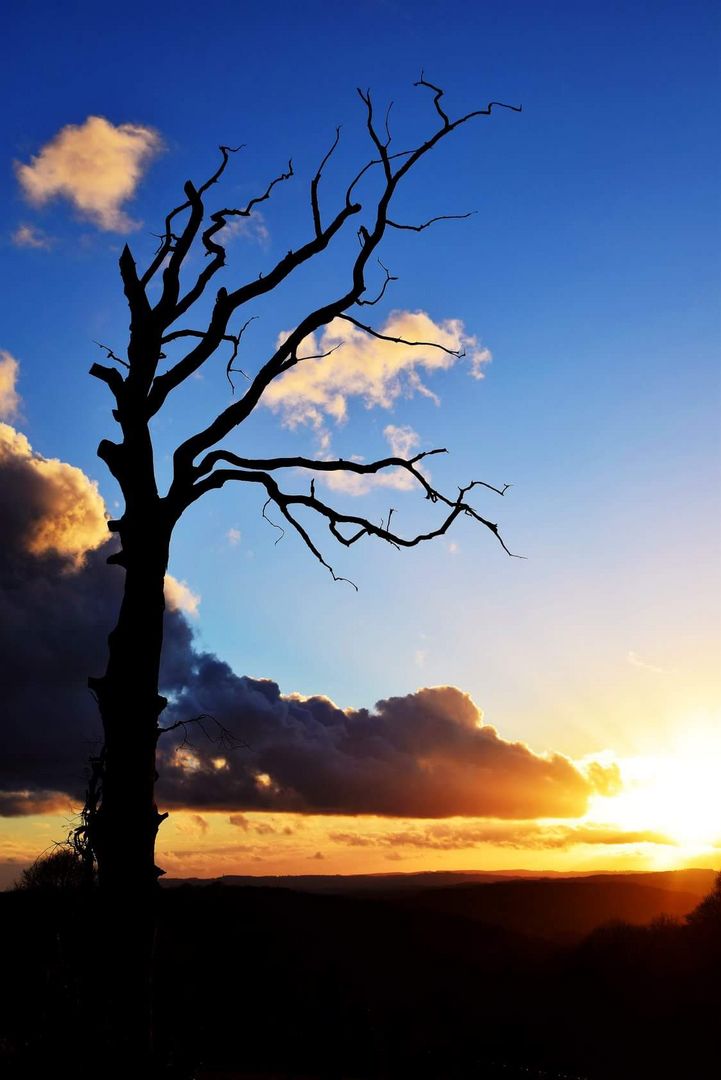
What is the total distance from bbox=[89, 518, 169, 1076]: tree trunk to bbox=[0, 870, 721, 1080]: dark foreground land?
0.27 m

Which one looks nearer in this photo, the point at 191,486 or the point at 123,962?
the point at 123,962

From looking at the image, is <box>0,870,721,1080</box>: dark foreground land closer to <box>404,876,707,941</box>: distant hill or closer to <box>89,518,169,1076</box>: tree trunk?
<box>89,518,169,1076</box>: tree trunk

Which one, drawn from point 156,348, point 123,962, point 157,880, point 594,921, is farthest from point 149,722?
point 594,921

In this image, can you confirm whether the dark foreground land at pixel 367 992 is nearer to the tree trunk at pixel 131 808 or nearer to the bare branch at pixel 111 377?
the tree trunk at pixel 131 808

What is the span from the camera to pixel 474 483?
343 inches

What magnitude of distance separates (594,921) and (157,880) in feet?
340

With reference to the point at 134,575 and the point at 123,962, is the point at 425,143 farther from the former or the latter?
the point at 123,962

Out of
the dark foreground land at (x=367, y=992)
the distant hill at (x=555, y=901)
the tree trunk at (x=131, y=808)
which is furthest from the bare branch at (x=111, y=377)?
the distant hill at (x=555, y=901)

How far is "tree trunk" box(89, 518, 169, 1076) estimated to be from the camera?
6.37 m

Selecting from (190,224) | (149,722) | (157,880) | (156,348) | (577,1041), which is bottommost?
(577,1041)

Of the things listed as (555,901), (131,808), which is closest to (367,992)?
(131,808)

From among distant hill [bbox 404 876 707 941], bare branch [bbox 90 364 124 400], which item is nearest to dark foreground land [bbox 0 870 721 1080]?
bare branch [bbox 90 364 124 400]

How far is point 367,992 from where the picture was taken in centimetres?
4019

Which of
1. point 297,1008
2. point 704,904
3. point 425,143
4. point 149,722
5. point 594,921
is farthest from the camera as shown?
point 594,921
